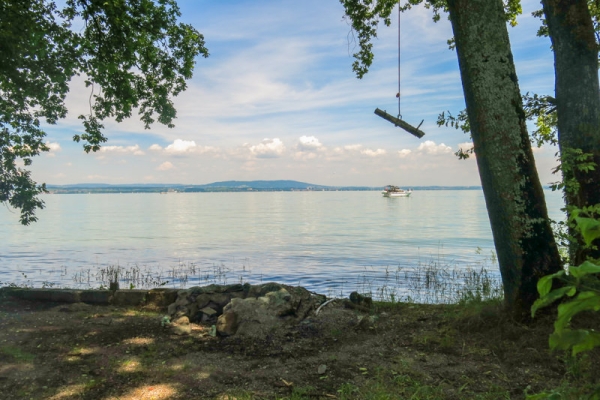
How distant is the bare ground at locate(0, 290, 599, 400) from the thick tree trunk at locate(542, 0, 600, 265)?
67.1 inches

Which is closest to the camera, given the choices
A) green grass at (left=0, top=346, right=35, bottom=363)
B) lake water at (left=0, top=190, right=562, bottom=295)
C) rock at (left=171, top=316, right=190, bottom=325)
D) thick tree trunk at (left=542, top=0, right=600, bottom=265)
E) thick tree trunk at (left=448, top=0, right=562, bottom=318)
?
green grass at (left=0, top=346, right=35, bottom=363)

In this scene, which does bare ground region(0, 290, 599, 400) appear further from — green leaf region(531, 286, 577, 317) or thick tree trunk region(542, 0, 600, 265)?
green leaf region(531, 286, 577, 317)

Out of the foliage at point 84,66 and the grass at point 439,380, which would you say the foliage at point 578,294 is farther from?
the foliage at point 84,66

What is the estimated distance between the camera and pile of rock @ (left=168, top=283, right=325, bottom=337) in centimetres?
630

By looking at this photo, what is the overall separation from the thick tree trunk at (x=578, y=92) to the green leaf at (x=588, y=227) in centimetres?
522

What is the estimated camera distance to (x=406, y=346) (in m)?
5.50

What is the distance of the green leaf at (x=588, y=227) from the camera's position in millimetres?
1023

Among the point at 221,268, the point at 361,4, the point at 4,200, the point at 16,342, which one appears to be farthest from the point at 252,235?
the point at 16,342

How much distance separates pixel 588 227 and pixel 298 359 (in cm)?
458

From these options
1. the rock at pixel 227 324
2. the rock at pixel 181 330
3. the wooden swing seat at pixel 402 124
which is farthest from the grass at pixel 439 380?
the wooden swing seat at pixel 402 124

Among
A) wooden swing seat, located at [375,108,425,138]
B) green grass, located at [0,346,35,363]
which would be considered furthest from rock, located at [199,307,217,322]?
wooden swing seat, located at [375,108,425,138]

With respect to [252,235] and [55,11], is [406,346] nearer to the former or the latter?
[55,11]

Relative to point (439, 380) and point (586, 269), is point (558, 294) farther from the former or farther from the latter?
point (439, 380)

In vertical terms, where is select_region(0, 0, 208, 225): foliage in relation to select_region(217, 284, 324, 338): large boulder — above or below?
above
